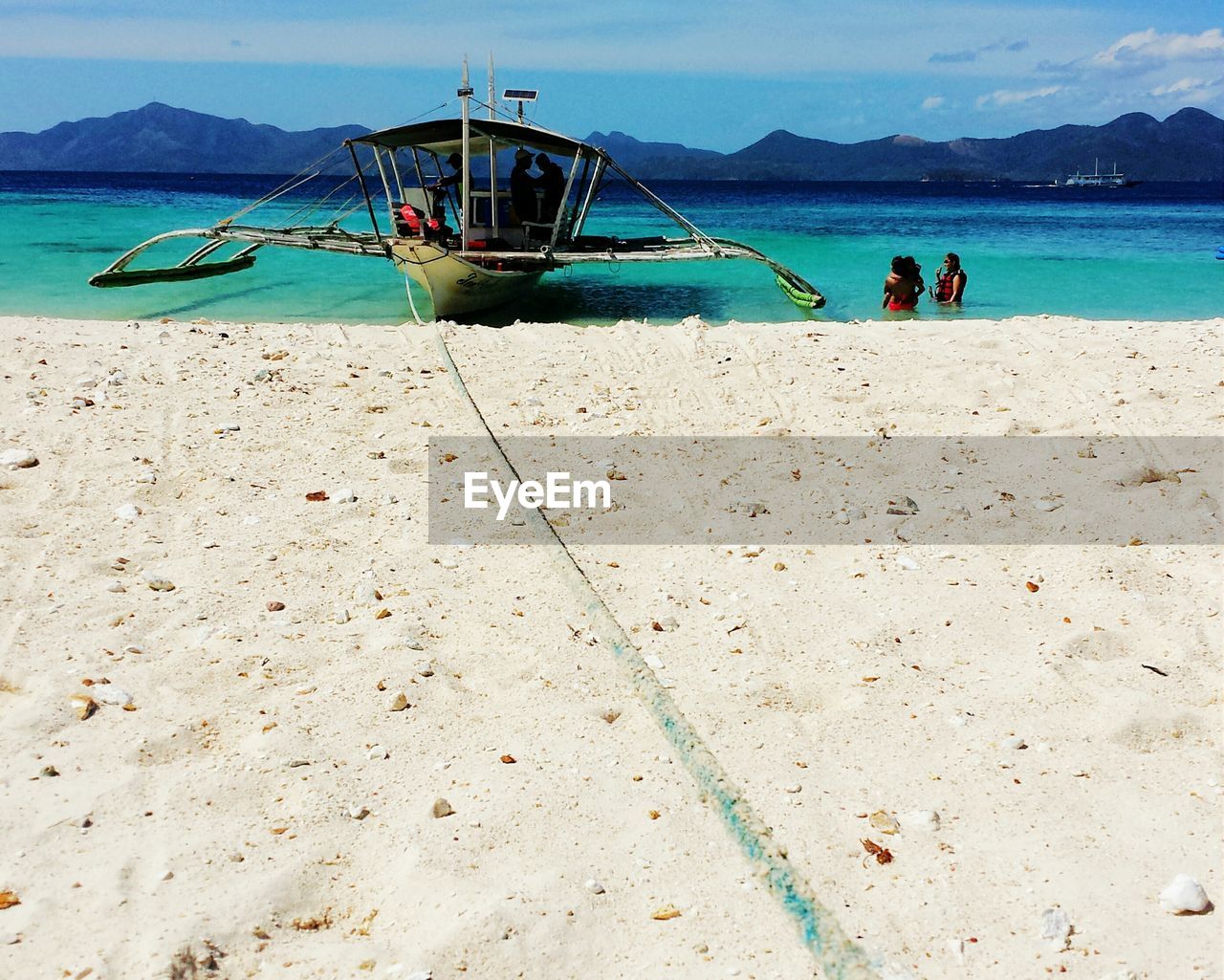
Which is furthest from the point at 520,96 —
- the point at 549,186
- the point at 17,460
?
the point at 17,460

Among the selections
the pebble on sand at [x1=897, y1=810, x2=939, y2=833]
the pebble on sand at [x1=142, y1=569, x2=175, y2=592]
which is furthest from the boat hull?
the pebble on sand at [x1=897, y1=810, x2=939, y2=833]

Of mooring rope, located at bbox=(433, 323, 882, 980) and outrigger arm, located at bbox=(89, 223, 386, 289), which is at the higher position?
outrigger arm, located at bbox=(89, 223, 386, 289)

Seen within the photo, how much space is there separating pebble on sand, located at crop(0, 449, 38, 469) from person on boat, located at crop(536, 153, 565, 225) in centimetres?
912

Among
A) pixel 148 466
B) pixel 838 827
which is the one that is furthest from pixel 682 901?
pixel 148 466

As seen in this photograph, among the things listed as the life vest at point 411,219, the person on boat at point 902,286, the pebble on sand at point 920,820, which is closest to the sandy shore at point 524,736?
the pebble on sand at point 920,820

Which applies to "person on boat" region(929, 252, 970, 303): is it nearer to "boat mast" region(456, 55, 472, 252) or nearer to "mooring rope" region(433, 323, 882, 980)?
"boat mast" region(456, 55, 472, 252)

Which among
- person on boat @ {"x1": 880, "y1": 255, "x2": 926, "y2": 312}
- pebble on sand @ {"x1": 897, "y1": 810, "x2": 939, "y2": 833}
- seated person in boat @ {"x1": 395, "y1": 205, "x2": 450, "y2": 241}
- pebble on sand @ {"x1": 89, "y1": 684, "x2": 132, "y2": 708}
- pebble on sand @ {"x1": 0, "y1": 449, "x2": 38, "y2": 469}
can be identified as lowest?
pebble on sand @ {"x1": 897, "y1": 810, "x2": 939, "y2": 833}

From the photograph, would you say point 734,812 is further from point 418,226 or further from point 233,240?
point 233,240

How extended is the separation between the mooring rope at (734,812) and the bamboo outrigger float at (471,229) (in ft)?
26.6

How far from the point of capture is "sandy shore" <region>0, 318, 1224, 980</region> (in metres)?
2.16

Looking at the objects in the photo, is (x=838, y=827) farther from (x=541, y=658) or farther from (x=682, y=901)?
(x=541, y=658)

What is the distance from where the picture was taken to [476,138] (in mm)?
12117

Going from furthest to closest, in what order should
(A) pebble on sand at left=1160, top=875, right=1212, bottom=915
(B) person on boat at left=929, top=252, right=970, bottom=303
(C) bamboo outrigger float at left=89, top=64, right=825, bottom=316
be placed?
(B) person on boat at left=929, top=252, right=970, bottom=303
(C) bamboo outrigger float at left=89, top=64, right=825, bottom=316
(A) pebble on sand at left=1160, top=875, right=1212, bottom=915

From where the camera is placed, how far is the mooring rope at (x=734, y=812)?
209 cm
